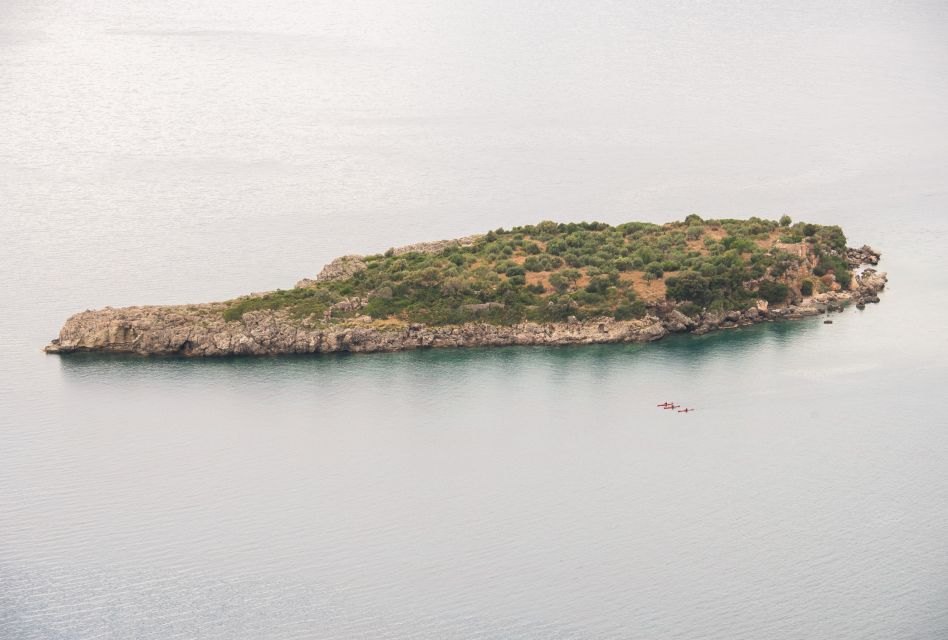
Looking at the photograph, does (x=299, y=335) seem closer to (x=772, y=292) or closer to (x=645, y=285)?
(x=645, y=285)

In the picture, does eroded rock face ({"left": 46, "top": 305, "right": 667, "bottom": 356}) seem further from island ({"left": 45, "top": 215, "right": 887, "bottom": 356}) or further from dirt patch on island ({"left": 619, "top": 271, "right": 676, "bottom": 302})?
dirt patch on island ({"left": 619, "top": 271, "right": 676, "bottom": 302})

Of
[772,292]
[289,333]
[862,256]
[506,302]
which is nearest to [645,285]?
[772,292]

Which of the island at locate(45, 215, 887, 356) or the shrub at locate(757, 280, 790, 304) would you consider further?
the shrub at locate(757, 280, 790, 304)

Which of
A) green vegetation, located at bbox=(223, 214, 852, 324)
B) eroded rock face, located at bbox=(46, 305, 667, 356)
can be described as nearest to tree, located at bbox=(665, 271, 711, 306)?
green vegetation, located at bbox=(223, 214, 852, 324)

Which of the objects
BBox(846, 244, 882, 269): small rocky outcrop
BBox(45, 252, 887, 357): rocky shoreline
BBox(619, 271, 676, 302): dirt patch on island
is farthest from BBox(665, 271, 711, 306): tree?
BBox(846, 244, 882, 269): small rocky outcrop

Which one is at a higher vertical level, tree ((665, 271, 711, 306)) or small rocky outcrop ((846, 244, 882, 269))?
small rocky outcrop ((846, 244, 882, 269))

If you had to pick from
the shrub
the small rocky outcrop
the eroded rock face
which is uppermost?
the small rocky outcrop

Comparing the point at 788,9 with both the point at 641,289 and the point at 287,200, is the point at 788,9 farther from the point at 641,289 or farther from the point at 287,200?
the point at 641,289
